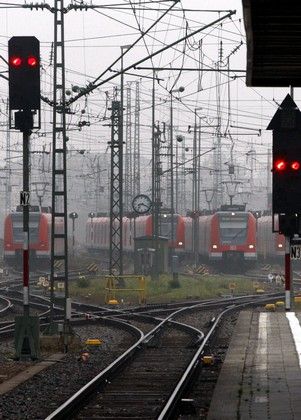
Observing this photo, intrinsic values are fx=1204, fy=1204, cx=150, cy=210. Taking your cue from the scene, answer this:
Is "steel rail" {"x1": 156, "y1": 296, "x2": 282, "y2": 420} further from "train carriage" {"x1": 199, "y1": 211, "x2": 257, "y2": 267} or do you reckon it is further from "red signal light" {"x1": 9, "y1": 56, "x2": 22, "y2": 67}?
"train carriage" {"x1": 199, "y1": 211, "x2": 257, "y2": 267}

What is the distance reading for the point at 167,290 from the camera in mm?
46219

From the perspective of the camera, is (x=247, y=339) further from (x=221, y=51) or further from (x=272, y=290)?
(x=272, y=290)

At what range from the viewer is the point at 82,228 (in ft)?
497

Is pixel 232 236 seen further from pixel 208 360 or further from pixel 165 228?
pixel 208 360

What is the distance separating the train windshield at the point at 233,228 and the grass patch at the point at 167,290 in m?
8.25

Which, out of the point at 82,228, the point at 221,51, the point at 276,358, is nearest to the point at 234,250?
the point at 221,51

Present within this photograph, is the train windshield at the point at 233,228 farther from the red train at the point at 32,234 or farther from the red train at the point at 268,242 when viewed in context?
the red train at the point at 32,234

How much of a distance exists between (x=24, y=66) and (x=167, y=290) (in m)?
26.6

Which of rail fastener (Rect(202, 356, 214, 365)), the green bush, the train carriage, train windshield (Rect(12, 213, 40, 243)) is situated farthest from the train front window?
rail fastener (Rect(202, 356, 214, 365))

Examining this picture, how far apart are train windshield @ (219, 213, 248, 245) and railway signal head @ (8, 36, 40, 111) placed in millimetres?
42153

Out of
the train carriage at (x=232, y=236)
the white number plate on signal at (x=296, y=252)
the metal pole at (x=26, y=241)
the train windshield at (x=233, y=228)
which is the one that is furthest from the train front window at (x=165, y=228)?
the metal pole at (x=26, y=241)

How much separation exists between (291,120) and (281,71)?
25.0ft

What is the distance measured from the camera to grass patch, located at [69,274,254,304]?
43.0m

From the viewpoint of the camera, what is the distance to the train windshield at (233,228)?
62.2m
